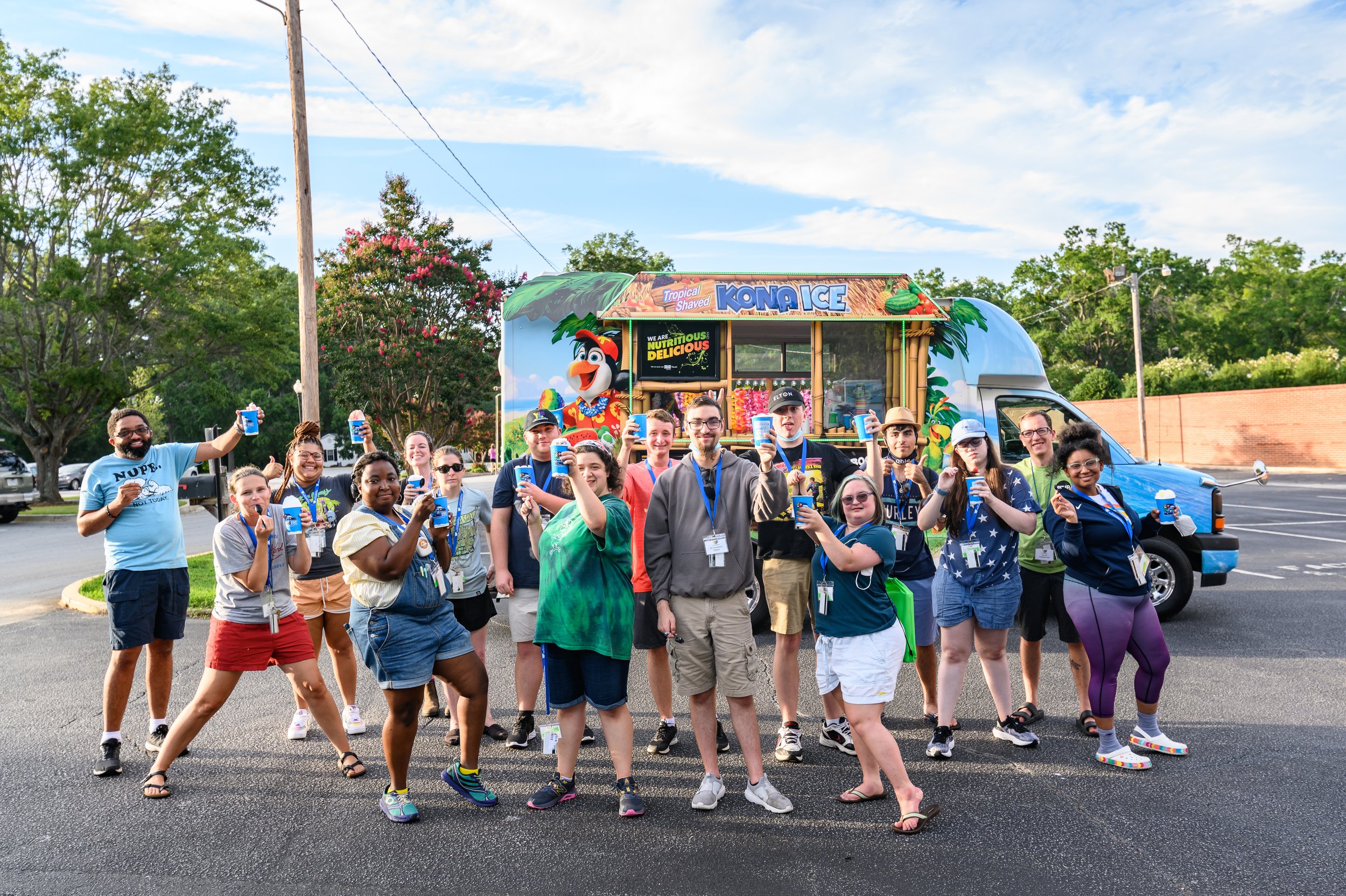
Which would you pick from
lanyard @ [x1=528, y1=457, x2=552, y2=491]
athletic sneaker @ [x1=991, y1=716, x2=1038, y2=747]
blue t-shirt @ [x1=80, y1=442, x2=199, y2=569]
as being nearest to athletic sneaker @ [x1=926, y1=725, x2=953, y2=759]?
athletic sneaker @ [x1=991, y1=716, x2=1038, y2=747]

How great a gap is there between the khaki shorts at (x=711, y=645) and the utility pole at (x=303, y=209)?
655 cm

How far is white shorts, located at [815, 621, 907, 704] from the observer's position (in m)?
3.78

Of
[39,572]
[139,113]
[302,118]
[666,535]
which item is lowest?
[39,572]

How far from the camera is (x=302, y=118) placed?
949 centimetres

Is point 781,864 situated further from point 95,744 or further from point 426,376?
point 426,376

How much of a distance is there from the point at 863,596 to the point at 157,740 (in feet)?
13.2

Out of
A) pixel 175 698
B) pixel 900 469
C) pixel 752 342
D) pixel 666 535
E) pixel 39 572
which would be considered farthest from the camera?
pixel 39 572

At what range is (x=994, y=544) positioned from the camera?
4.65 metres

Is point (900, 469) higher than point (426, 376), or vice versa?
point (426, 376)

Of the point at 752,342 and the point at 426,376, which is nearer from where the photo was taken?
the point at 752,342

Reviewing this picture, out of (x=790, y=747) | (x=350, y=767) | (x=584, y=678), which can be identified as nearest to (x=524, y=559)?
(x=584, y=678)

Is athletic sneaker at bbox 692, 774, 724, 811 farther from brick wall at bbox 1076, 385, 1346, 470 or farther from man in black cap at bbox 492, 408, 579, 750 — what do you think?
brick wall at bbox 1076, 385, 1346, 470

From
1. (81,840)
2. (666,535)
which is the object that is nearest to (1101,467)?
(666,535)

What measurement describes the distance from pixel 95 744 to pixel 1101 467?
587cm
